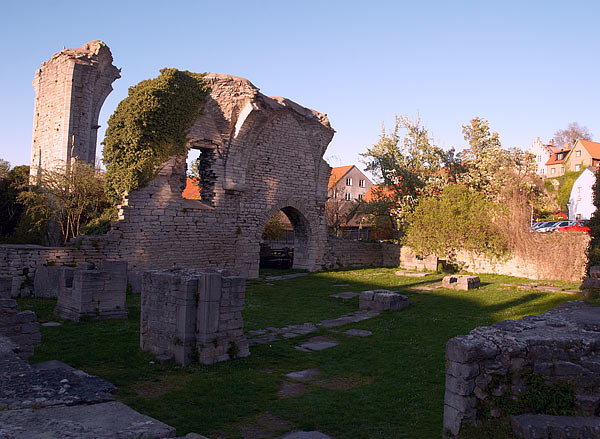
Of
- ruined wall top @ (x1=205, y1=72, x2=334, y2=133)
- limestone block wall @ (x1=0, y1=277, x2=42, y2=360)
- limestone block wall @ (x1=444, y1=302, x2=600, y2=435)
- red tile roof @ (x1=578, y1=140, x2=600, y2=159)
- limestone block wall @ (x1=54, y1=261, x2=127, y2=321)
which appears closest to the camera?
limestone block wall @ (x1=444, y1=302, x2=600, y2=435)

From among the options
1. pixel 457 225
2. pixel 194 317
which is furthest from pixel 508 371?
pixel 457 225

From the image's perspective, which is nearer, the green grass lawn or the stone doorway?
the green grass lawn

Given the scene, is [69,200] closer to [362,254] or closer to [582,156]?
[362,254]

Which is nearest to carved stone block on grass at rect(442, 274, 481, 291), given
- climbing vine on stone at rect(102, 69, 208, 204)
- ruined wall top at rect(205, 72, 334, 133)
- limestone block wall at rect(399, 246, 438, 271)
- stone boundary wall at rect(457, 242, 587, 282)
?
stone boundary wall at rect(457, 242, 587, 282)

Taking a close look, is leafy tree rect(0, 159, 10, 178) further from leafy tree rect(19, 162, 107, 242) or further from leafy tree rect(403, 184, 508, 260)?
leafy tree rect(403, 184, 508, 260)

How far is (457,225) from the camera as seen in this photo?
20172 millimetres

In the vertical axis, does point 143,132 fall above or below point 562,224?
above

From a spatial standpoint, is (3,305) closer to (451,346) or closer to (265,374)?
(265,374)

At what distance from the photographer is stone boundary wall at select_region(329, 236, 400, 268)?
22.2m

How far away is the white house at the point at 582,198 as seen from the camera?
42.2m

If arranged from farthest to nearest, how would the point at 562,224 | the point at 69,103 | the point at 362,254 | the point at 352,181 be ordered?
the point at 352,181 → the point at 562,224 → the point at 362,254 → the point at 69,103

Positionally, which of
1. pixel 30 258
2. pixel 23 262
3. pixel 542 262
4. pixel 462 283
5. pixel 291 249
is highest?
pixel 291 249

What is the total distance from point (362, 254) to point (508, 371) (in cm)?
1890

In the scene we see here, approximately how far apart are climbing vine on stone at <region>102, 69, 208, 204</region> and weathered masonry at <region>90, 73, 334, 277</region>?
1.58ft
